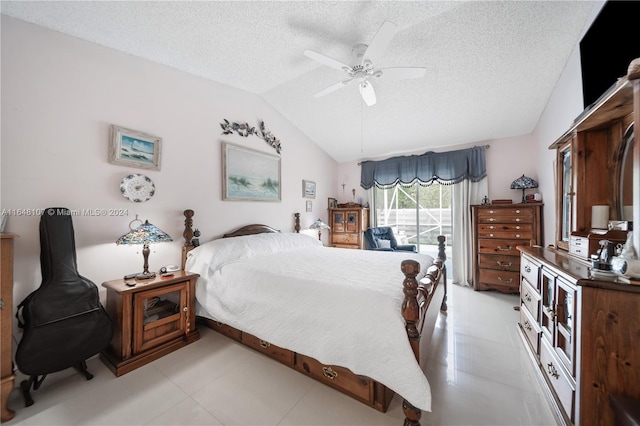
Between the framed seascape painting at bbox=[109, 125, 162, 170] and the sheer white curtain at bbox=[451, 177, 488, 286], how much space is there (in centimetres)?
453

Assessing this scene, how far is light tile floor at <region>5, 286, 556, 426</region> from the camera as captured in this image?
145 centimetres

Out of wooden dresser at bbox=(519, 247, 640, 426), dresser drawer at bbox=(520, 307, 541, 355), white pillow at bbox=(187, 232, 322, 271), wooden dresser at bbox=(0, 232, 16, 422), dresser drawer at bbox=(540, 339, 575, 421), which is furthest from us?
white pillow at bbox=(187, 232, 322, 271)

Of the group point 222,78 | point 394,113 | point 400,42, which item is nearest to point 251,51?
point 222,78

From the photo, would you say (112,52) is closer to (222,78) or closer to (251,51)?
(222,78)

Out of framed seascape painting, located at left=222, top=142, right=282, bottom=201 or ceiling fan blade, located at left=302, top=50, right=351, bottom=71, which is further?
framed seascape painting, located at left=222, top=142, right=282, bottom=201

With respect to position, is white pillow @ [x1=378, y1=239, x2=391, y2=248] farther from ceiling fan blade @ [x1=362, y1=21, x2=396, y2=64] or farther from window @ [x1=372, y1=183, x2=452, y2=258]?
ceiling fan blade @ [x1=362, y1=21, x2=396, y2=64]

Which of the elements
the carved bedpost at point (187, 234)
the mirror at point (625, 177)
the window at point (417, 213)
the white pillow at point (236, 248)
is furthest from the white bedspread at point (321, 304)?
the window at point (417, 213)

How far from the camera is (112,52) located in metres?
2.18

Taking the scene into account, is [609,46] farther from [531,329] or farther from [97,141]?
[97,141]

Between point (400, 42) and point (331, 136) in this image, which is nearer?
point (400, 42)

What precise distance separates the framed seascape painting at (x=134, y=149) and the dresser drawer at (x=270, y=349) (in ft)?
6.55

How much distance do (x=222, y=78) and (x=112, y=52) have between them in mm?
1047

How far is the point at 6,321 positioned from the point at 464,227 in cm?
525

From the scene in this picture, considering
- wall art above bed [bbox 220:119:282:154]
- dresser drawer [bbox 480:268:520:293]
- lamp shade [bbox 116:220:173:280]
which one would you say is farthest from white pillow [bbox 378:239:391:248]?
lamp shade [bbox 116:220:173:280]
